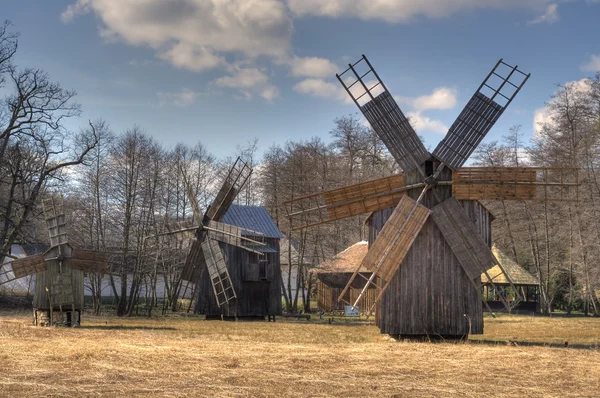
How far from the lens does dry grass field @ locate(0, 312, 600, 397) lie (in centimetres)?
1176

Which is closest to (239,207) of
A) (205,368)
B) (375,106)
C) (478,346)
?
(375,106)

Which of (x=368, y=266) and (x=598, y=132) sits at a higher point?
(x=598, y=132)

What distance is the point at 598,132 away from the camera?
150ft

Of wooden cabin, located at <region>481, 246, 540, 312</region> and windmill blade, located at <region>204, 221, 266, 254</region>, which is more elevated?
windmill blade, located at <region>204, 221, 266, 254</region>

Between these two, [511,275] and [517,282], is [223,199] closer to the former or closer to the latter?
[511,275]

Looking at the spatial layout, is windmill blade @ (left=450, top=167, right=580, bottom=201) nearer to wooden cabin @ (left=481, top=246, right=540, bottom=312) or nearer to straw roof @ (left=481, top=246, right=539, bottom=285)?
wooden cabin @ (left=481, top=246, right=540, bottom=312)

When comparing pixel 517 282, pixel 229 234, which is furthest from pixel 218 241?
pixel 517 282

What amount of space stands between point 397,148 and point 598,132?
96.4 feet

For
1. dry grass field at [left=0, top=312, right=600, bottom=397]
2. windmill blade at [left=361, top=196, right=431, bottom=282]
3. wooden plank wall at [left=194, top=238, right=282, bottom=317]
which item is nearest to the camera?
dry grass field at [left=0, top=312, right=600, bottom=397]

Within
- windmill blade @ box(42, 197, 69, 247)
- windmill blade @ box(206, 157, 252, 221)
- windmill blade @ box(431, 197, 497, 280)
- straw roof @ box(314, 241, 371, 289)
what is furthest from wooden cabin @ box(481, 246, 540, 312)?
windmill blade @ box(42, 197, 69, 247)

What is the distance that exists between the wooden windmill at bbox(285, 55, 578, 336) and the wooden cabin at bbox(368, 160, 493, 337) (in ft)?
0.11

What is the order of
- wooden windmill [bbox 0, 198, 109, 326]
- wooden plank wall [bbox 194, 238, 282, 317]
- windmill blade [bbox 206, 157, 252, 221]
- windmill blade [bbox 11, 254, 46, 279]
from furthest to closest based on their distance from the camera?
wooden plank wall [bbox 194, 238, 282, 317]
windmill blade [bbox 206, 157, 252, 221]
wooden windmill [bbox 0, 198, 109, 326]
windmill blade [bbox 11, 254, 46, 279]

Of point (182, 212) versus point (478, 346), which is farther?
point (182, 212)

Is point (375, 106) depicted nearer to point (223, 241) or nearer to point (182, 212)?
point (223, 241)
